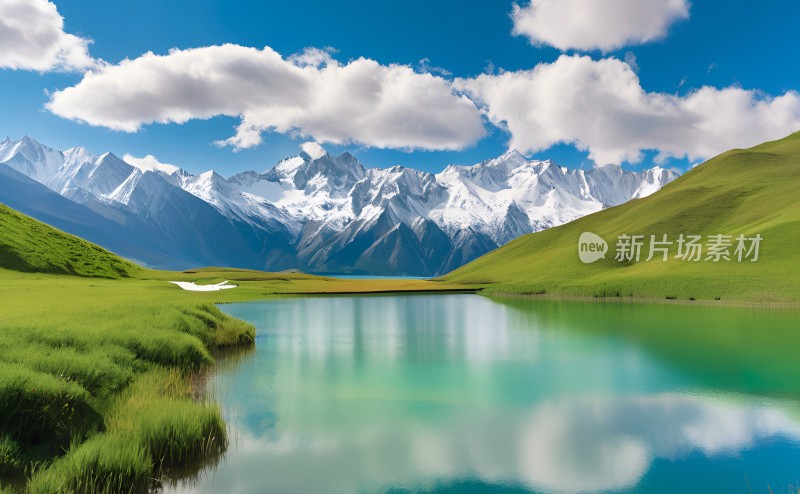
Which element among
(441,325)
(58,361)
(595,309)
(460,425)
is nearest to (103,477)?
(58,361)

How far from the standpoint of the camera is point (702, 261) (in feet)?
377

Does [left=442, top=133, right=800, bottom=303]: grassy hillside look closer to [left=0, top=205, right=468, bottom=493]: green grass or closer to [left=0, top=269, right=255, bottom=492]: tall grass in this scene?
[left=0, top=205, right=468, bottom=493]: green grass

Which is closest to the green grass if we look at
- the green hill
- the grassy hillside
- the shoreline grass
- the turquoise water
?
the shoreline grass

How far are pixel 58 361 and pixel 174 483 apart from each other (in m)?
7.42

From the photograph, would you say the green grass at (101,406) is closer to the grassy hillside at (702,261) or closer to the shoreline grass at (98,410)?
the shoreline grass at (98,410)

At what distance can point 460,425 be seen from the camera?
19469 mm

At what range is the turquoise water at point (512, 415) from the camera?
1471cm

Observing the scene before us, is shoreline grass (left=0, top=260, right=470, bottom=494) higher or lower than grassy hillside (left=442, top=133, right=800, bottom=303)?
lower

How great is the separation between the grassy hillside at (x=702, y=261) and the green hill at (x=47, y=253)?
109 meters

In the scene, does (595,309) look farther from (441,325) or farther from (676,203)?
(676,203)

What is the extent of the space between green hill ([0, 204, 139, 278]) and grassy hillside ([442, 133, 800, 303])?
109 metres

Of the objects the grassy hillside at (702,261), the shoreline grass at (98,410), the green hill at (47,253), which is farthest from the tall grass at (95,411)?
the green hill at (47,253)

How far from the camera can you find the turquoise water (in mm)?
14711

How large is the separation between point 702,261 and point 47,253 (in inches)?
6406
